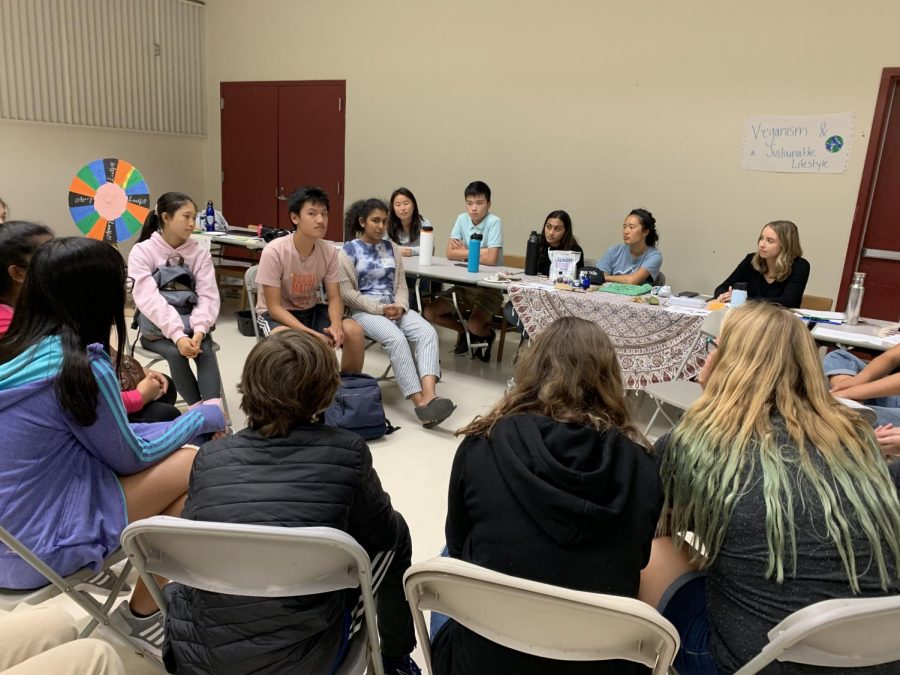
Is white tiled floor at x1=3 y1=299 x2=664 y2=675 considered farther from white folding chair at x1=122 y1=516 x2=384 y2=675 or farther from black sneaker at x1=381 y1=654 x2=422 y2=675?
white folding chair at x1=122 y1=516 x2=384 y2=675

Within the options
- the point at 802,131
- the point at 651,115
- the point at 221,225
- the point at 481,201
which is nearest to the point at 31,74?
the point at 221,225

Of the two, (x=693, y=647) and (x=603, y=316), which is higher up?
(x=603, y=316)

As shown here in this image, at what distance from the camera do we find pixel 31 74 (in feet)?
19.3

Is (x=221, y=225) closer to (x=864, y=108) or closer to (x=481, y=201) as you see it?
(x=481, y=201)

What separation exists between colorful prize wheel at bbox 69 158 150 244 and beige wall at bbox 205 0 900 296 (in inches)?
104

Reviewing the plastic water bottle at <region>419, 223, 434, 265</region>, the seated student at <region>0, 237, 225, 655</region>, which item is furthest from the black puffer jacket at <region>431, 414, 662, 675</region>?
the plastic water bottle at <region>419, 223, 434, 265</region>

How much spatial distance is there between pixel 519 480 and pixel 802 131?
14.7 ft

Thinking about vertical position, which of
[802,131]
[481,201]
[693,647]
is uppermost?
[802,131]

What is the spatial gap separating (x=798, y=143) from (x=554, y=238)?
1887 mm

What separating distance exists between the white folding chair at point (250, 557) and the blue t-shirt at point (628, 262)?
3456 mm

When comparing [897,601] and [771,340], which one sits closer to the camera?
[897,601]

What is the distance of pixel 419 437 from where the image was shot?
3.30m

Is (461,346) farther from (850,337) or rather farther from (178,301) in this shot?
(850,337)

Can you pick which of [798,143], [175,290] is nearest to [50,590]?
[175,290]
